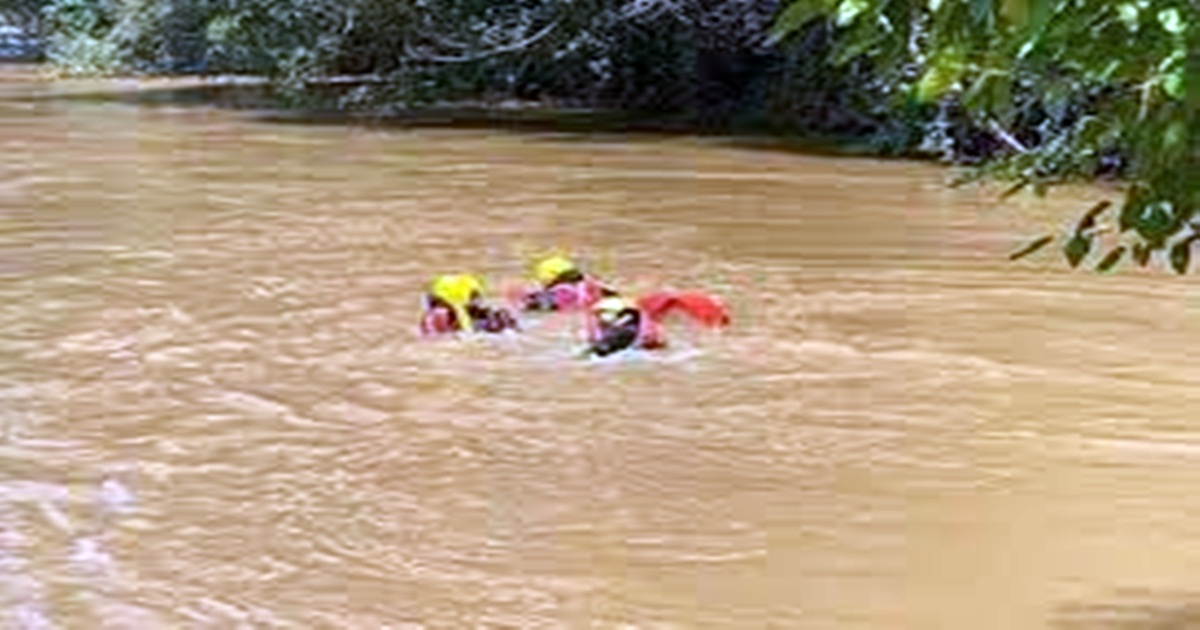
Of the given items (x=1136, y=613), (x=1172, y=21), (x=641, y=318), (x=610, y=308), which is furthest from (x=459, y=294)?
(x=1172, y=21)

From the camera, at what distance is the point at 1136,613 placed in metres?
6.19

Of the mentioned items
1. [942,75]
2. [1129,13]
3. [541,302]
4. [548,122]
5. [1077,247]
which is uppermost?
[1129,13]

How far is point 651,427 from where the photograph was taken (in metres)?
8.77

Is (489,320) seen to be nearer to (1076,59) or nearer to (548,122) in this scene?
(1076,59)

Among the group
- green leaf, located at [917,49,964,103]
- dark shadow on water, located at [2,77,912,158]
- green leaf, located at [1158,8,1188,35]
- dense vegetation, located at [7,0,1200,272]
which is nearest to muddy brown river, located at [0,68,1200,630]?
dense vegetation, located at [7,0,1200,272]

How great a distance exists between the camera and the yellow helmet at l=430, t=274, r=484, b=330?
35.8 ft

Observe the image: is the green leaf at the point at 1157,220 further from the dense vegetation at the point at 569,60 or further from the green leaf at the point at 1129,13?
the dense vegetation at the point at 569,60

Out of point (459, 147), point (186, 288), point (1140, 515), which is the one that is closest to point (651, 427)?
point (1140, 515)

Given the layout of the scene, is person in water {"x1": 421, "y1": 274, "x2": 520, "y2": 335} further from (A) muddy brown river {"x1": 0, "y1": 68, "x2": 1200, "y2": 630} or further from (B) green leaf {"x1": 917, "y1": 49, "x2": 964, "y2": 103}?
(B) green leaf {"x1": 917, "y1": 49, "x2": 964, "y2": 103}

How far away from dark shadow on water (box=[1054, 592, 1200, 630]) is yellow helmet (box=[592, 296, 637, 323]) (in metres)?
4.31

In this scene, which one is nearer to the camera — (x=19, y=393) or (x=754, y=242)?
(x=19, y=393)

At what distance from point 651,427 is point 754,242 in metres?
5.93

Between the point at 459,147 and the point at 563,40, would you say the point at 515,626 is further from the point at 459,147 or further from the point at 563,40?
the point at 563,40

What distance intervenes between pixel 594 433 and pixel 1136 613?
2.93 meters
